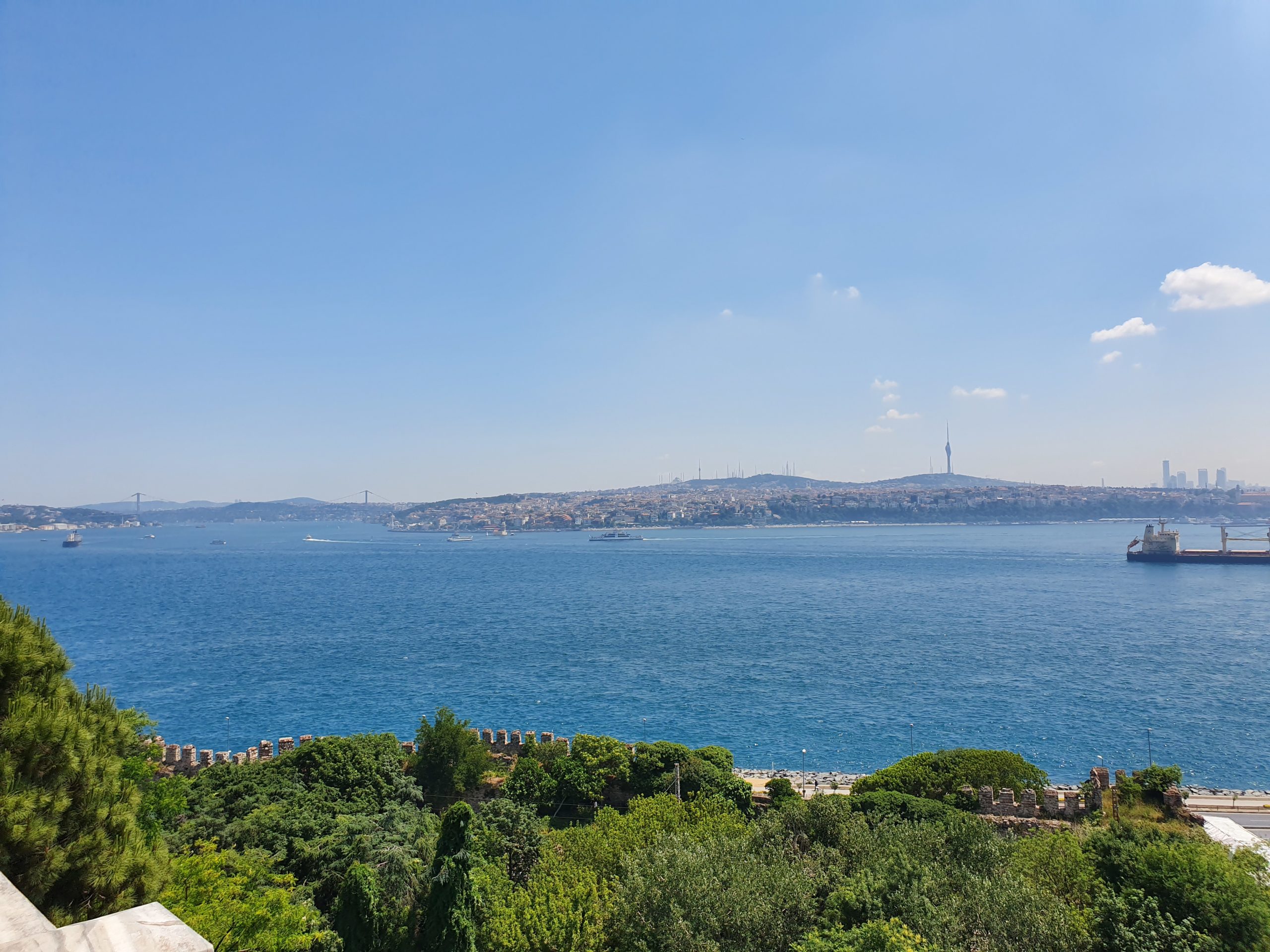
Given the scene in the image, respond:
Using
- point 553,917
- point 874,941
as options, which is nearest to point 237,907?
point 553,917

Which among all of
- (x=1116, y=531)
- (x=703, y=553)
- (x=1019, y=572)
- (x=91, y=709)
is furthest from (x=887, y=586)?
(x=1116, y=531)

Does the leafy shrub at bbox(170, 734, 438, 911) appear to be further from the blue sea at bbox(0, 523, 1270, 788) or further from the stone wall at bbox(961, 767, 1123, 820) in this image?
the stone wall at bbox(961, 767, 1123, 820)

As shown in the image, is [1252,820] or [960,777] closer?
[1252,820]

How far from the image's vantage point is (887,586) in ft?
267

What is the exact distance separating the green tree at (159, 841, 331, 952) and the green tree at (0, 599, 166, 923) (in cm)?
291

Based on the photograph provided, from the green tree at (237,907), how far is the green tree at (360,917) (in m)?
0.65

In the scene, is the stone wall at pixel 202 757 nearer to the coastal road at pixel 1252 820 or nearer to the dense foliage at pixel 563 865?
the dense foliage at pixel 563 865

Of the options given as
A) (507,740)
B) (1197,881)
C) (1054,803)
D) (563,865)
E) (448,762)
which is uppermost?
(1197,881)

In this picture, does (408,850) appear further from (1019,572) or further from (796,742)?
(1019,572)

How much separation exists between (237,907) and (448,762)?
1199cm

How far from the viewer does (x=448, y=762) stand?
941 inches

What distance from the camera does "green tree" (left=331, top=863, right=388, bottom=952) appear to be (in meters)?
13.9

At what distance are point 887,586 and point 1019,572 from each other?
79.9ft

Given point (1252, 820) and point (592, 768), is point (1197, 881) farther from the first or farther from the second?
point (592, 768)
